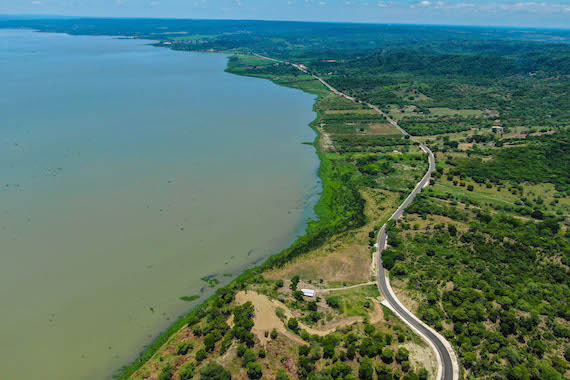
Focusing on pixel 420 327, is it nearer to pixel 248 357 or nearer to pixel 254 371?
pixel 254 371

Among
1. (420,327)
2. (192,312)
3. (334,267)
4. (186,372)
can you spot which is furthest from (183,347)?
(420,327)

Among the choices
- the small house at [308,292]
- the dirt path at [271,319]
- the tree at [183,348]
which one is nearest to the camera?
the tree at [183,348]

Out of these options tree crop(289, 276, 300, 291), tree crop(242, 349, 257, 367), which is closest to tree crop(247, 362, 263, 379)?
tree crop(242, 349, 257, 367)

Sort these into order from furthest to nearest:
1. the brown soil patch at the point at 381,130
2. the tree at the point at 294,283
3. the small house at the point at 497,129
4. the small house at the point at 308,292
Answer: the brown soil patch at the point at 381,130, the small house at the point at 497,129, the tree at the point at 294,283, the small house at the point at 308,292

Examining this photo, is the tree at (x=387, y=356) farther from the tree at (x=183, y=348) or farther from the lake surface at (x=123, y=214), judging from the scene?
the lake surface at (x=123, y=214)

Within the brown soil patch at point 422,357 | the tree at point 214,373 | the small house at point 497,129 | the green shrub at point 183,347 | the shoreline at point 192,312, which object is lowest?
the shoreline at point 192,312

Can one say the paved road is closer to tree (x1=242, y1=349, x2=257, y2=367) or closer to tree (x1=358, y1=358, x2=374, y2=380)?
tree (x1=358, y1=358, x2=374, y2=380)

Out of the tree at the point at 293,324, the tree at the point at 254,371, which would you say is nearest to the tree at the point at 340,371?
the tree at the point at 293,324

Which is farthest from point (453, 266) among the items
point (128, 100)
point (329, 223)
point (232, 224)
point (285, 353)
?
point (128, 100)
